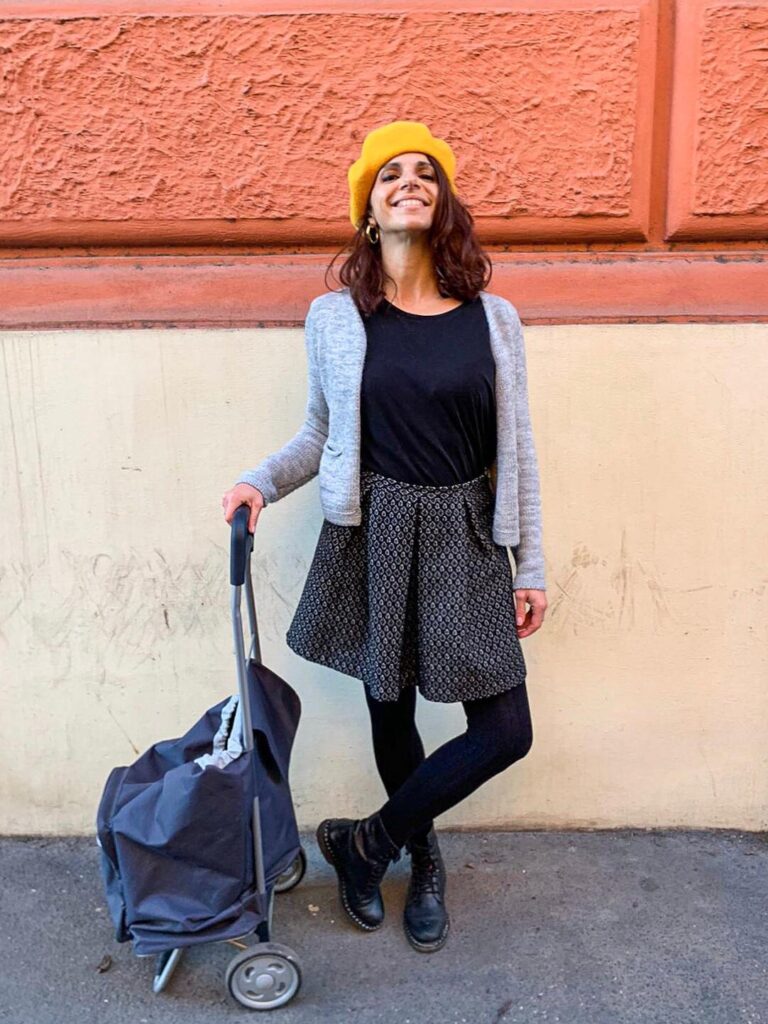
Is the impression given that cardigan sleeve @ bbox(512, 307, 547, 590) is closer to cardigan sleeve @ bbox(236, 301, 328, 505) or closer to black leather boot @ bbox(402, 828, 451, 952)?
cardigan sleeve @ bbox(236, 301, 328, 505)

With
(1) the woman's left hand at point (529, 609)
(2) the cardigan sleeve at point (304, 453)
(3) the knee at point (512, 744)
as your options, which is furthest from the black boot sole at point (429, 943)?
(2) the cardigan sleeve at point (304, 453)

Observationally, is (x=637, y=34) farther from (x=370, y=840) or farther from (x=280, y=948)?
(x=280, y=948)

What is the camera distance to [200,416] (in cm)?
272

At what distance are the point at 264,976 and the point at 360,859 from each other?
37cm

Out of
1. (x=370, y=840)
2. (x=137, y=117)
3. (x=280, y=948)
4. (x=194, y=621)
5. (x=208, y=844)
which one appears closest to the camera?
(x=208, y=844)

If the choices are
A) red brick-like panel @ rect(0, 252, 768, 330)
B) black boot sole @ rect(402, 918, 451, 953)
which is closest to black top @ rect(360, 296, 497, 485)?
red brick-like panel @ rect(0, 252, 768, 330)

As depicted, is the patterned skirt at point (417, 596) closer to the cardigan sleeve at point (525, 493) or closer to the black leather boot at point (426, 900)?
the cardigan sleeve at point (525, 493)

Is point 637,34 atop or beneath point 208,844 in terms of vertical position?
atop

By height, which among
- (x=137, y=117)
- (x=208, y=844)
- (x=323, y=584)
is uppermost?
(x=137, y=117)

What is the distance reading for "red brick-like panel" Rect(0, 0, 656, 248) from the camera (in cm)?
257

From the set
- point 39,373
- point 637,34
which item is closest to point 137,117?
point 39,373

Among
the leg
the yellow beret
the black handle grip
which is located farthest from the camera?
the leg

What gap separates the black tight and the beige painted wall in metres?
0.53

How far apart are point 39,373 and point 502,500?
4.62 ft
